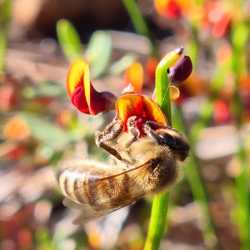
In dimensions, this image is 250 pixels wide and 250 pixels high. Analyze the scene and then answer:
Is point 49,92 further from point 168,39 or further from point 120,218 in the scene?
point 168,39

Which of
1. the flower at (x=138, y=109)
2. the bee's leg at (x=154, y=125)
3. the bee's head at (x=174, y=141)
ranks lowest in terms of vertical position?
the bee's head at (x=174, y=141)

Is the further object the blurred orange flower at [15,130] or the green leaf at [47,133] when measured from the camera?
the blurred orange flower at [15,130]

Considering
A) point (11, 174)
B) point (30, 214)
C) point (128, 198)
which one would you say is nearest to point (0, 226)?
point (30, 214)

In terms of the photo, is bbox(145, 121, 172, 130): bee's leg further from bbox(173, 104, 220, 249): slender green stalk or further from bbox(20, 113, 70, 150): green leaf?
bbox(20, 113, 70, 150): green leaf

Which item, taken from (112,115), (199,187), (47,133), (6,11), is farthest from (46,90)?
(199,187)

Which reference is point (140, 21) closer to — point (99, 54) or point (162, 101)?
point (99, 54)

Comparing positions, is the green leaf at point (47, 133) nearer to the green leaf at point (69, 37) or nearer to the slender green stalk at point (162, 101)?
the green leaf at point (69, 37)

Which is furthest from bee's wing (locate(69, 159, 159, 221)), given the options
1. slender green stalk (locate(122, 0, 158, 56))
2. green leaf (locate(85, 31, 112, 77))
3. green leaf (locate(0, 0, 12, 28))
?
green leaf (locate(0, 0, 12, 28))

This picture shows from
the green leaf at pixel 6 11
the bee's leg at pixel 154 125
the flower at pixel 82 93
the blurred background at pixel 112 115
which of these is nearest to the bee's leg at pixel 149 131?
the bee's leg at pixel 154 125
